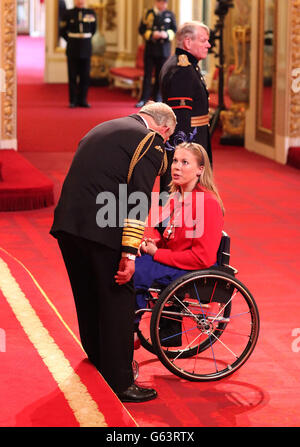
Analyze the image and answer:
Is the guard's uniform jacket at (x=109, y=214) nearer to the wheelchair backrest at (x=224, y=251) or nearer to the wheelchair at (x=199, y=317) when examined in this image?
the wheelchair at (x=199, y=317)

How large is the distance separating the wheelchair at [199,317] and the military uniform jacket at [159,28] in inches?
409

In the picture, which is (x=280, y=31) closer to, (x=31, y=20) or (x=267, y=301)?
(x=267, y=301)

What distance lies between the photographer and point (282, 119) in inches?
421

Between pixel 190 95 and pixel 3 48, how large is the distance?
15.0 feet

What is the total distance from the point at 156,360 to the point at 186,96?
1.90 meters

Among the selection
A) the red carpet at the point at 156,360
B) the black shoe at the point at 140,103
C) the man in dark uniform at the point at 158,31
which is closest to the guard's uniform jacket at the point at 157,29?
the man in dark uniform at the point at 158,31

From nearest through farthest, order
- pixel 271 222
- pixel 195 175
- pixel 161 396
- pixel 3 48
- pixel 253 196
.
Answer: pixel 161 396 → pixel 195 175 → pixel 271 222 → pixel 253 196 → pixel 3 48

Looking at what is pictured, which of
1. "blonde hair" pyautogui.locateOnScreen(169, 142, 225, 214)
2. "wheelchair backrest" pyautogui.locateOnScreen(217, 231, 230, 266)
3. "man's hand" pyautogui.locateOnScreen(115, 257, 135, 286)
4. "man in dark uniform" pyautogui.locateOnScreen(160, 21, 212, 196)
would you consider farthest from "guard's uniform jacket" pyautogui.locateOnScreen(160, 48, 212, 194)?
"man's hand" pyautogui.locateOnScreen(115, 257, 135, 286)

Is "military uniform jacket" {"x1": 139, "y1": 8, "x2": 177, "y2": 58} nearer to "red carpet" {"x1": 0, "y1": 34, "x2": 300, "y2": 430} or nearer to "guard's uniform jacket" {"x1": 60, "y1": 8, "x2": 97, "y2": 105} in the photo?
"guard's uniform jacket" {"x1": 60, "y1": 8, "x2": 97, "y2": 105}

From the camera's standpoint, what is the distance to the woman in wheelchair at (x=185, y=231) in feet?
14.6

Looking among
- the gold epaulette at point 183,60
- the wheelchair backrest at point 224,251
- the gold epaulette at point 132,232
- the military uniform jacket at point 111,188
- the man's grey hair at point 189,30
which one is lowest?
the wheelchair backrest at point 224,251

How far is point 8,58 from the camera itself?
33.6ft

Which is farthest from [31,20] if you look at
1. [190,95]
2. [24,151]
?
[190,95]

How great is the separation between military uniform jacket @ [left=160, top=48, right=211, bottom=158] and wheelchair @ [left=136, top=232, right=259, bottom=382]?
1633 millimetres
